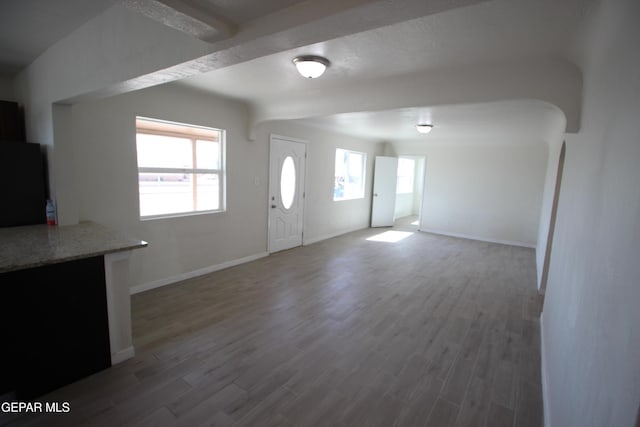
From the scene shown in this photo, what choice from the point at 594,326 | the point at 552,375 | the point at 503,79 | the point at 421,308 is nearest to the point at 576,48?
the point at 503,79

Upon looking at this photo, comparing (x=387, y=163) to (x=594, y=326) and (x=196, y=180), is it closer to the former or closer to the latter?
(x=196, y=180)

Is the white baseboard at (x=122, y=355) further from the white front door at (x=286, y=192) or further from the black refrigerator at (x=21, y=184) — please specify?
the white front door at (x=286, y=192)

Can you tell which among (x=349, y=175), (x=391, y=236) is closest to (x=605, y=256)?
(x=391, y=236)

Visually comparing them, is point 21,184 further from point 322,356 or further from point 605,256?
point 605,256

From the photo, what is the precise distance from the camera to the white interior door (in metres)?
8.12

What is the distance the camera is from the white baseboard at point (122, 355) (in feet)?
7.52

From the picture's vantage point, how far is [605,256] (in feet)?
3.76

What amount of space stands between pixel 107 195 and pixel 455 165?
23.9 feet

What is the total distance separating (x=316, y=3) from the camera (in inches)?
49.7

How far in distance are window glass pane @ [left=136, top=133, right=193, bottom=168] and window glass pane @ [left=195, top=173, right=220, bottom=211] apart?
0.30 m

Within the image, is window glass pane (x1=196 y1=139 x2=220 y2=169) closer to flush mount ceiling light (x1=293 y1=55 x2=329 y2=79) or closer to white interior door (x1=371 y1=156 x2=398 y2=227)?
flush mount ceiling light (x1=293 y1=55 x2=329 y2=79)

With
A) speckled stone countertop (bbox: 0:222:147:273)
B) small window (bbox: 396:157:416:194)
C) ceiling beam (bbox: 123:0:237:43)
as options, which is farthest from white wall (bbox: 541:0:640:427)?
small window (bbox: 396:157:416:194)

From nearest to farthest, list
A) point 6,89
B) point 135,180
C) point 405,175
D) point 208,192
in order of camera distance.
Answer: point 6,89 < point 135,180 < point 208,192 < point 405,175

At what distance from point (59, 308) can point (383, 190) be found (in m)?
7.27
